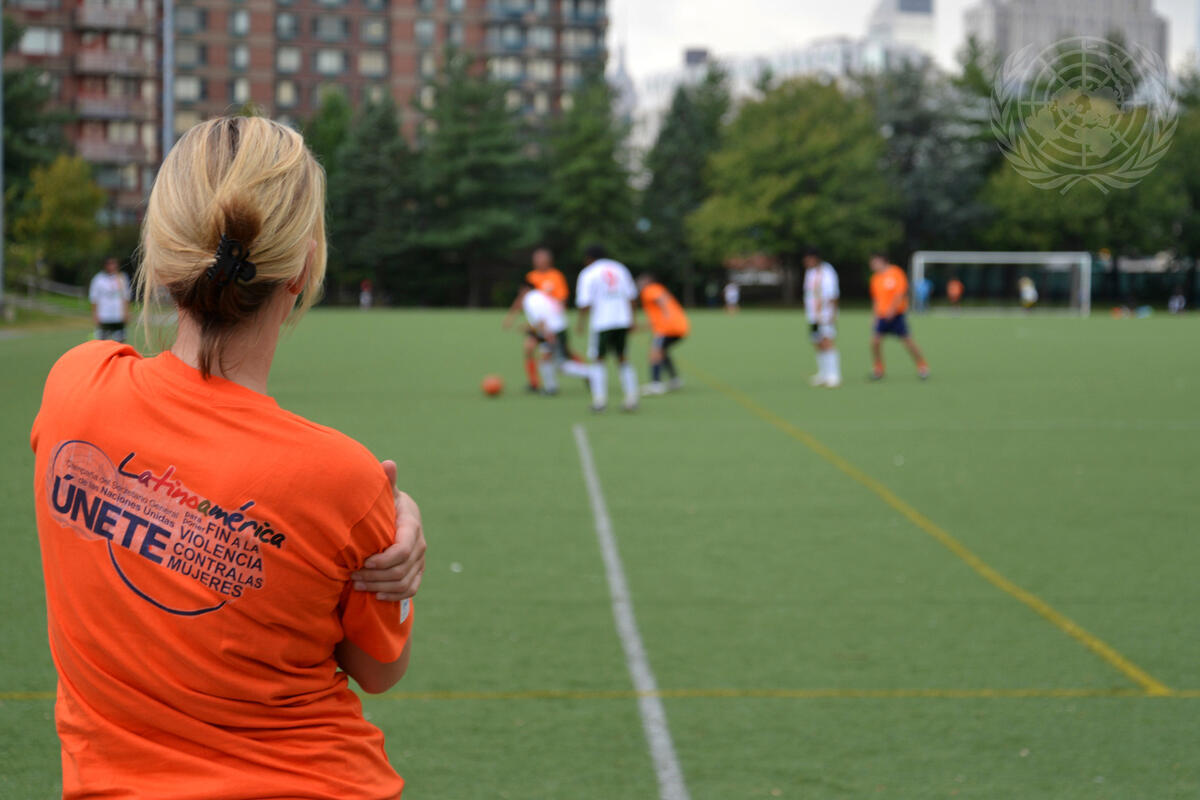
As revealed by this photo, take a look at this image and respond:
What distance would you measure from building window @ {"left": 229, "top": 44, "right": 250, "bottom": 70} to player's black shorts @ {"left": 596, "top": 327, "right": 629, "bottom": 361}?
295 ft

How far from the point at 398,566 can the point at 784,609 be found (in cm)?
471

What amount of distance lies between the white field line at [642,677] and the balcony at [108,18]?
8936cm

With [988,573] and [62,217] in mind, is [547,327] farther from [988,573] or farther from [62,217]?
[62,217]

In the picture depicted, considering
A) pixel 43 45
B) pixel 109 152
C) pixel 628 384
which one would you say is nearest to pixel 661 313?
pixel 628 384

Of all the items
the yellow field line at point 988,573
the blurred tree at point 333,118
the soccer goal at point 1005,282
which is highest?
the blurred tree at point 333,118

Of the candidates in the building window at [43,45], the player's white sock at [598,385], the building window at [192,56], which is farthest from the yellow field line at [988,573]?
the building window at [192,56]

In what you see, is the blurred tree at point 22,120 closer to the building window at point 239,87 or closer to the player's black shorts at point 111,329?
the building window at point 239,87

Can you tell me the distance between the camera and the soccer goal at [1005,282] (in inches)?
2360

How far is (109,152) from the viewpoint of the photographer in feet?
293

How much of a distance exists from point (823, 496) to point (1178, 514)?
94.7 inches

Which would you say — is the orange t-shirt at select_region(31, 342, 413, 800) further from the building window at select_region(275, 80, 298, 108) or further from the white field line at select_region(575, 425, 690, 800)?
the building window at select_region(275, 80, 298, 108)

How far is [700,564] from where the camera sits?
7168 mm

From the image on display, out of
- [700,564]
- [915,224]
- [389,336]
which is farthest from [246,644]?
[915,224]

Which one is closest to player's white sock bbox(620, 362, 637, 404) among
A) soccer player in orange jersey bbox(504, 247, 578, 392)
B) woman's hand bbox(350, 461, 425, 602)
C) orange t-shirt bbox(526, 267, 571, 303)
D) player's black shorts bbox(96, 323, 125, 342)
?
soccer player in orange jersey bbox(504, 247, 578, 392)
